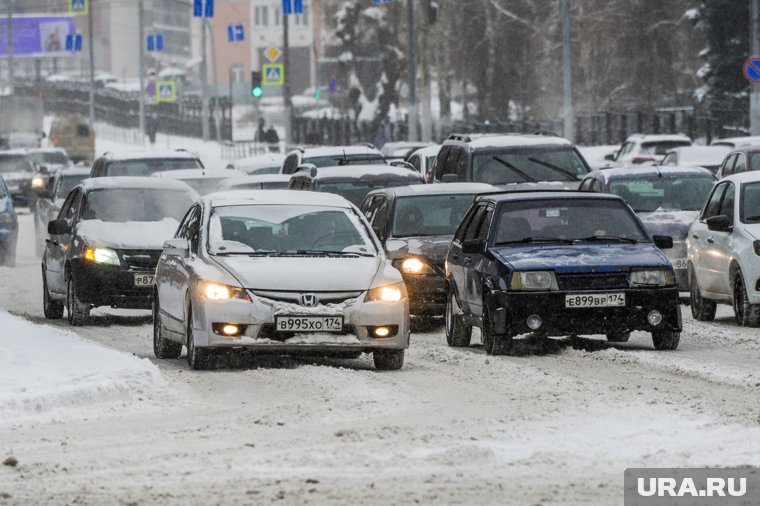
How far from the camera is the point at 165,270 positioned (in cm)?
1513

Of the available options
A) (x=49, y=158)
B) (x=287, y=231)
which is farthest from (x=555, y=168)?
(x=49, y=158)

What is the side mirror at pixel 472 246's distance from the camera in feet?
50.7

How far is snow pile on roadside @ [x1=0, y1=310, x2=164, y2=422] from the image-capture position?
36.9 ft

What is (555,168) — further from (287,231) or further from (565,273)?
(287,231)

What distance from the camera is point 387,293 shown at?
536 inches

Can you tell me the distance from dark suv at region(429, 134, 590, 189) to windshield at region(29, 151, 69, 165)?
1299 inches

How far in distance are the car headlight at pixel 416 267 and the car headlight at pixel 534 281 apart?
3.89 meters

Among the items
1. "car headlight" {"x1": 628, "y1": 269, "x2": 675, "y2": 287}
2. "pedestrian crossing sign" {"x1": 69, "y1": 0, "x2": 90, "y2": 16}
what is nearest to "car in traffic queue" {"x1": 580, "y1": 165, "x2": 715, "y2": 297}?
"car headlight" {"x1": 628, "y1": 269, "x2": 675, "y2": 287}

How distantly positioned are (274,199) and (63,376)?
128 inches

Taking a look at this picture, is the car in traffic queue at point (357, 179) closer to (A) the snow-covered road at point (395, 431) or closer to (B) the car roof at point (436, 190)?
(B) the car roof at point (436, 190)

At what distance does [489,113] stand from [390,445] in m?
65.4

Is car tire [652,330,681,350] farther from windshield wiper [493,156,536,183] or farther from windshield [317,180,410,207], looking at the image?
windshield wiper [493,156,536,183]

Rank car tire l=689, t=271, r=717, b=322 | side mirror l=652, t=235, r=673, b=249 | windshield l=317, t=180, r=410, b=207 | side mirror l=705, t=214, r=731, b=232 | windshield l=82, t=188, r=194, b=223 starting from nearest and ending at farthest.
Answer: side mirror l=652, t=235, r=673, b=249 < side mirror l=705, t=214, r=731, b=232 < car tire l=689, t=271, r=717, b=322 < windshield l=82, t=188, r=194, b=223 < windshield l=317, t=180, r=410, b=207

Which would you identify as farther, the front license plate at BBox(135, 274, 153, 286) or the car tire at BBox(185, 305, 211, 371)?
the front license plate at BBox(135, 274, 153, 286)
